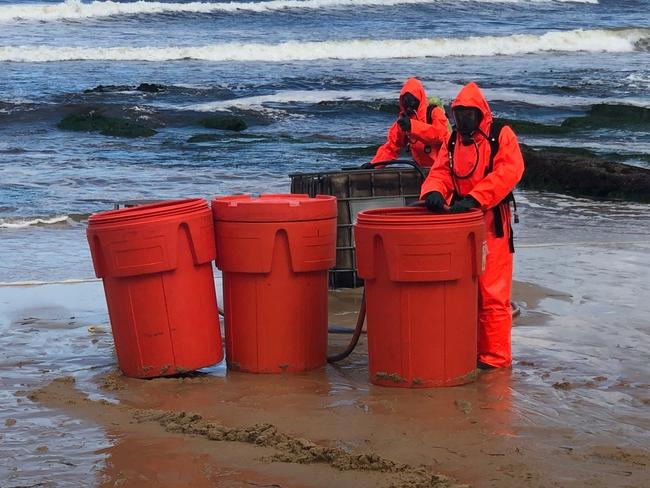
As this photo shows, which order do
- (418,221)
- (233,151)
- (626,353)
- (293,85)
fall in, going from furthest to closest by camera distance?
(293,85)
(233,151)
(626,353)
(418,221)

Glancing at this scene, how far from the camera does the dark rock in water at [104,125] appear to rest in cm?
2180

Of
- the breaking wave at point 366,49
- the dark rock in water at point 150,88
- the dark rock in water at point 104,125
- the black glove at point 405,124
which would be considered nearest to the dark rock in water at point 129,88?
the dark rock in water at point 150,88

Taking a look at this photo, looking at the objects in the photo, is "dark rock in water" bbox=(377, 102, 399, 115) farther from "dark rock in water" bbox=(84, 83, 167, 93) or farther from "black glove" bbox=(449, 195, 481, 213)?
"black glove" bbox=(449, 195, 481, 213)

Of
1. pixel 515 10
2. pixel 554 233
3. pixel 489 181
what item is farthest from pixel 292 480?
pixel 515 10

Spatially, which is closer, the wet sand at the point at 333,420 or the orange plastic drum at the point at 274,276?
the wet sand at the point at 333,420

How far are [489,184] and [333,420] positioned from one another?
146cm

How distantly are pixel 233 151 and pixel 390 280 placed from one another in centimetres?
1447

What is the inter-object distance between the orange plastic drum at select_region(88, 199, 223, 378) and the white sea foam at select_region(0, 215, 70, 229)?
5994mm

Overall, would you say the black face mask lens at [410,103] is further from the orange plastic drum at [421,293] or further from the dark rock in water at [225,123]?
the dark rock in water at [225,123]

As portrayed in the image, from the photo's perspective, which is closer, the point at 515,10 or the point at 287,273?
the point at 287,273

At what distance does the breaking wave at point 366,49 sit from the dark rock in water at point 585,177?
2572cm

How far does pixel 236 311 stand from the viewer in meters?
5.65

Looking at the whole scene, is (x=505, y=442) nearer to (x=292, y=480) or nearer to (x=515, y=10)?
(x=292, y=480)

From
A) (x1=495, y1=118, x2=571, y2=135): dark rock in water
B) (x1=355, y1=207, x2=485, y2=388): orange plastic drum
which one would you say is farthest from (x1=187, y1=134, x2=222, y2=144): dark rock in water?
(x1=355, y1=207, x2=485, y2=388): orange plastic drum
